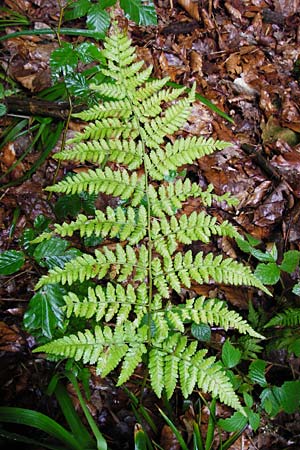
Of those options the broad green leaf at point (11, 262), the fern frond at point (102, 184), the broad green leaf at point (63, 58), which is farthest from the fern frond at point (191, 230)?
the broad green leaf at point (63, 58)

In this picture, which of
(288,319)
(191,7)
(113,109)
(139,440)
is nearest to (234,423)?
(139,440)

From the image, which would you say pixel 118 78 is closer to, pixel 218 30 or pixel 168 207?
pixel 168 207

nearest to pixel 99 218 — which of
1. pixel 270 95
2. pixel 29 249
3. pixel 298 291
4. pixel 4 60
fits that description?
pixel 29 249

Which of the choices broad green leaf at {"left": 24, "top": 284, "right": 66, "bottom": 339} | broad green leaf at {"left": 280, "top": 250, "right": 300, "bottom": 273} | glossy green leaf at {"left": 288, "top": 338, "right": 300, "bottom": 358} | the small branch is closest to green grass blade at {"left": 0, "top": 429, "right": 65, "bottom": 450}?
broad green leaf at {"left": 24, "top": 284, "right": 66, "bottom": 339}

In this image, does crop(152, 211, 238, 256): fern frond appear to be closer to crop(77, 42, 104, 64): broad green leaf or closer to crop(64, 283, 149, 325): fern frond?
crop(64, 283, 149, 325): fern frond

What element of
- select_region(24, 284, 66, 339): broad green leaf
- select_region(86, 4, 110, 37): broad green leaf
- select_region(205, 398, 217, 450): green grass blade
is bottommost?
select_region(205, 398, 217, 450): green grass blade

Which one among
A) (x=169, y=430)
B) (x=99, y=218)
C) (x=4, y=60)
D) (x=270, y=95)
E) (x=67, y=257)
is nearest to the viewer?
(x=99, y=218)

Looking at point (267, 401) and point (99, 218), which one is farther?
point (267, 401)

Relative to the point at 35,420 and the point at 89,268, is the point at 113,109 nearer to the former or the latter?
the point at 89,268
